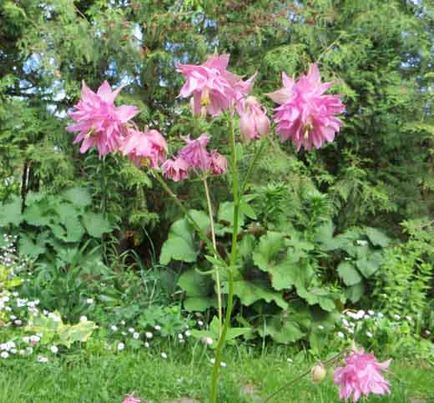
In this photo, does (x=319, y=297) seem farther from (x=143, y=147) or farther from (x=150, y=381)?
(x=143, y=147)

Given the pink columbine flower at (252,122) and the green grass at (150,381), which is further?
the green grass at (150,381)

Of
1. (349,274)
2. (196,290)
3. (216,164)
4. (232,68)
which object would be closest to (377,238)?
(349,274)

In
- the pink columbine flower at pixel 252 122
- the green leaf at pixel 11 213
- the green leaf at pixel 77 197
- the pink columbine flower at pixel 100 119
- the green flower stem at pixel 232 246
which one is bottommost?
the green leaf at pixel 11 213

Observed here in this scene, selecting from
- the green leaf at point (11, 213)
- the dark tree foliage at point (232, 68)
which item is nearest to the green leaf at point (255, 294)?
the dark tree foliage at point (232, 68)

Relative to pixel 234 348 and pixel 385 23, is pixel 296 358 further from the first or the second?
pixel 385 23

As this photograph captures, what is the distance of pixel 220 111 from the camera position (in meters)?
1.18

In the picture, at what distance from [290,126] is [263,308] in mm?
2526

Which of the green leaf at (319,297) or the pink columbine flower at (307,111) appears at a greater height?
the pink columbine flower at (307,111)

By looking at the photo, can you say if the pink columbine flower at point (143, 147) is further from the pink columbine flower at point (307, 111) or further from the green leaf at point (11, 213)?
the green leaf at point (11, 213)

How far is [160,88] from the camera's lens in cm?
454

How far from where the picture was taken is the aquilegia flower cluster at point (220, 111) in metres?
1.10

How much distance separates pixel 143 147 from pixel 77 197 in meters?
3.06

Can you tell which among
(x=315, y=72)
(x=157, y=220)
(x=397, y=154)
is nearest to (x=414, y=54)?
(x=397, y=154)

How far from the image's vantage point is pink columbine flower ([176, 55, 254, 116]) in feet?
3.70
